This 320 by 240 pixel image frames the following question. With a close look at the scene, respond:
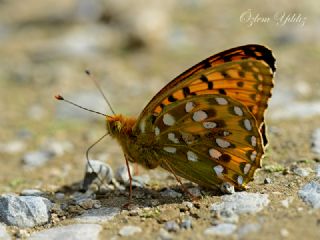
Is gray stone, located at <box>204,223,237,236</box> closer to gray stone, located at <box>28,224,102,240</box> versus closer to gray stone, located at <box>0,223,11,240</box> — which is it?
gray stone, located at <box>28,224,102,240</box>

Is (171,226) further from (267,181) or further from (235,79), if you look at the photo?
(235,79)

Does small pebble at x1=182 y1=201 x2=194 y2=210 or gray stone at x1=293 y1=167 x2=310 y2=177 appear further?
gray stone at x1=293 y1=167 x2=310 y2=177

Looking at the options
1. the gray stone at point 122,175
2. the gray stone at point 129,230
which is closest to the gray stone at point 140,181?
the gray stone at point 122,175

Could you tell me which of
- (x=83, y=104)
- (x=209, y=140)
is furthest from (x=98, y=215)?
(x=83, y=104)

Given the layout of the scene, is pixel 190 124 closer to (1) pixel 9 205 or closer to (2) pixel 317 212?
(2) pixel 317 212

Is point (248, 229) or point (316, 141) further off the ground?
point (316, 141)

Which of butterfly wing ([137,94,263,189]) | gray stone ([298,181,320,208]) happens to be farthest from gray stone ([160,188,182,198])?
gray stone ([298,181,320,208])

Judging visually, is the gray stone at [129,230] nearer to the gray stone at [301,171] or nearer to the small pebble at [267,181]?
the small pebble at [267,181]
